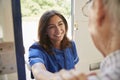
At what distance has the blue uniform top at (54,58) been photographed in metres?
0.85

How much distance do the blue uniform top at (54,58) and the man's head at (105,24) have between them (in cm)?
47

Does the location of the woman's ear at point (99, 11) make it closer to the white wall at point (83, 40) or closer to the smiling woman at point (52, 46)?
the smiling woman at point (52, 46)

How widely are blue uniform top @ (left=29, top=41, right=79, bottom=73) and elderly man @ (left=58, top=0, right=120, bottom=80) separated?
1.53 ft

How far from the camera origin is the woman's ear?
1.13 ft

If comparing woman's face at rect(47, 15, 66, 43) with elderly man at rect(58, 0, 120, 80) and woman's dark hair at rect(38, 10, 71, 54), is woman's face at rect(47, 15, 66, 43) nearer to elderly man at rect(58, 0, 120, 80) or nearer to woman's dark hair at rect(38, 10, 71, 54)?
woman's dark hair at rect(38, 10, 71, 54)

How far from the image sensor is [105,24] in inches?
13.7

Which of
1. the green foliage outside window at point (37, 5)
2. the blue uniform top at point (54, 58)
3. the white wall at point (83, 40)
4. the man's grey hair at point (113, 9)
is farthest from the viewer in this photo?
the white wall at point (83, 40)

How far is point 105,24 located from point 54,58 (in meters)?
0.62

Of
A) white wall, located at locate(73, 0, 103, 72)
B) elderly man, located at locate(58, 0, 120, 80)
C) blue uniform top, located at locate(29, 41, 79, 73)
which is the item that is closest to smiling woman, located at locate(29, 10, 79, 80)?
blue uniform top, located at locate(29, 41, 79, 73)

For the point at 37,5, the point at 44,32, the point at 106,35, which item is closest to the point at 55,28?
the point at 44,32

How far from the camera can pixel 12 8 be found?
0.51 meters

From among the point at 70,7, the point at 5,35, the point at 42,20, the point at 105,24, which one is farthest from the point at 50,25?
the point at 70,7

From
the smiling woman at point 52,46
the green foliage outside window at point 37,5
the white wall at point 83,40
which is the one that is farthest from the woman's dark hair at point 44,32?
the white wall at point 83,40

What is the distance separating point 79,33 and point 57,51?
83cm
